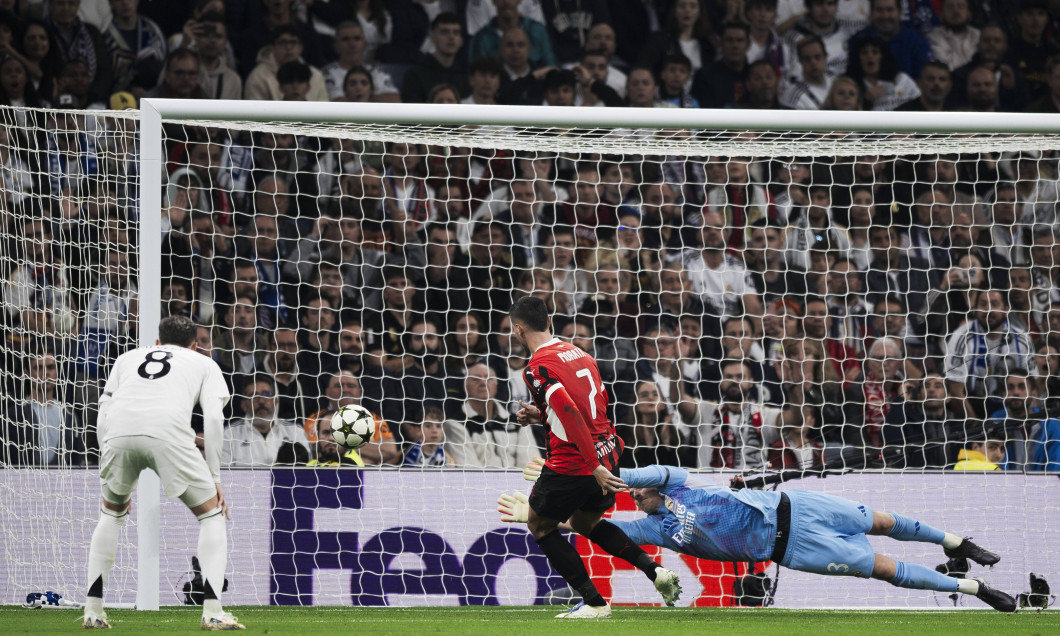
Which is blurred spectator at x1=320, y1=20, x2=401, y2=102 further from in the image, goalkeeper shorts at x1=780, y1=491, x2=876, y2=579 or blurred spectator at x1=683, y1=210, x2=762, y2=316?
goalkeeper shorts at x1=780, y1=491, x2=876, y2=579

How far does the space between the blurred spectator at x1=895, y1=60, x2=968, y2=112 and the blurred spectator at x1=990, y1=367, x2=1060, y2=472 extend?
2.99 metres

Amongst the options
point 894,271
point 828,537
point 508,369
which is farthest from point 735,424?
point 828,537

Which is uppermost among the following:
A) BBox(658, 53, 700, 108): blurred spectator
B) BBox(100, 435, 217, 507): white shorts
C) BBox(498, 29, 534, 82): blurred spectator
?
BBox(498, 29, 534, 82): blurred spectator

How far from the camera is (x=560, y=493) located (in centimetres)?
621

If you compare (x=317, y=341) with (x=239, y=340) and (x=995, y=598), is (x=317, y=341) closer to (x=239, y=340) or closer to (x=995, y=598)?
(x=239, y=340)

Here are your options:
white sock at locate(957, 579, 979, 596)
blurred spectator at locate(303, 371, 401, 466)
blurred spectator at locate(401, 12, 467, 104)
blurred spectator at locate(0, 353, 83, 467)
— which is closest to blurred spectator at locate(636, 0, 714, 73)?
blurred spectator at locate(401, 12, 467, 104)

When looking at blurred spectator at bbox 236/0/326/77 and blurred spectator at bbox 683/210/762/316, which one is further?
blurred spectator at bbox 236/0/326/77

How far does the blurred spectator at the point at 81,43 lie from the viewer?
32.4 ft

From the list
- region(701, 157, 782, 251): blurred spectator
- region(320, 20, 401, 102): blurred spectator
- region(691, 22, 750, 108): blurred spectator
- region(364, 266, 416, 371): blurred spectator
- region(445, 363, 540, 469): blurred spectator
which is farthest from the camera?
region(691, 22, 750, 108): blurred spectator

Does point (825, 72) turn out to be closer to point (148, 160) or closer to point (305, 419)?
point (305, 419)

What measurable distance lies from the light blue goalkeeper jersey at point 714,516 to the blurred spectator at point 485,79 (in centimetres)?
476

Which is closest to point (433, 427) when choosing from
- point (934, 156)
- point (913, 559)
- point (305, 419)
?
point (305, 419)

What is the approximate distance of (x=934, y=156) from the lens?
986 cm

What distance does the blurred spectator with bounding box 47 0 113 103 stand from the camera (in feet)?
32.4
